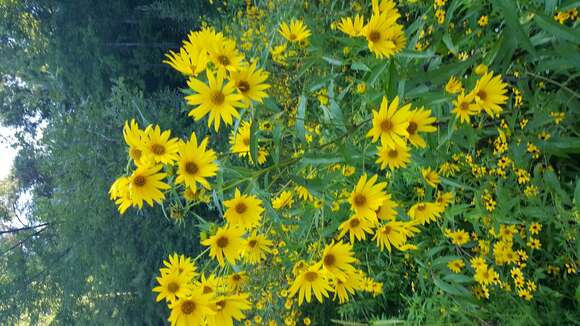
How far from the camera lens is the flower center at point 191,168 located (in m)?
0.79

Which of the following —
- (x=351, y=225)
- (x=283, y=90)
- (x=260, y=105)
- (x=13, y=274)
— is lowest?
(x=351, y=225)

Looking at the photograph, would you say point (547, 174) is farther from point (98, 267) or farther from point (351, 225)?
point (98, 267)

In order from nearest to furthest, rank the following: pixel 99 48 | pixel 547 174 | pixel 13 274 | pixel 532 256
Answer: pixel 547 174
pixel 532 256
pixel 99 48
pixel 13 274

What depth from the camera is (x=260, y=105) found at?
87 centimetres

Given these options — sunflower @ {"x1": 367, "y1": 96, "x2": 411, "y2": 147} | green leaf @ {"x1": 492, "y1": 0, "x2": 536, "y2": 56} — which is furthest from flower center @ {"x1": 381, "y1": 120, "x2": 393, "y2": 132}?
green leaf @ {"x1": 492, "y1": 0, "x2": 536, "y2": 56}

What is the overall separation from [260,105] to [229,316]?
45 cm

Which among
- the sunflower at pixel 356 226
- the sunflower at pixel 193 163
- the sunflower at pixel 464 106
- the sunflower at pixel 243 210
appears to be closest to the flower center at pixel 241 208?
the sunflower at pixel 243 210

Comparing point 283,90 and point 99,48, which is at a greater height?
point 99,48

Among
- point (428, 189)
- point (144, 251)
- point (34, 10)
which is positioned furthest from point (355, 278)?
point (34, 10)

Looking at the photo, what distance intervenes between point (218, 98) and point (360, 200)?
0.36 m

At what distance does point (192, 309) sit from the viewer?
826 millimetres

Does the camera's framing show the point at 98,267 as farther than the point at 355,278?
Yes

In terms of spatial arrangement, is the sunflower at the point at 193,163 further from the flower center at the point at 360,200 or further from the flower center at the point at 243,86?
the flower center at the point at 360,200

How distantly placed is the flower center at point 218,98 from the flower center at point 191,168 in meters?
0.12
